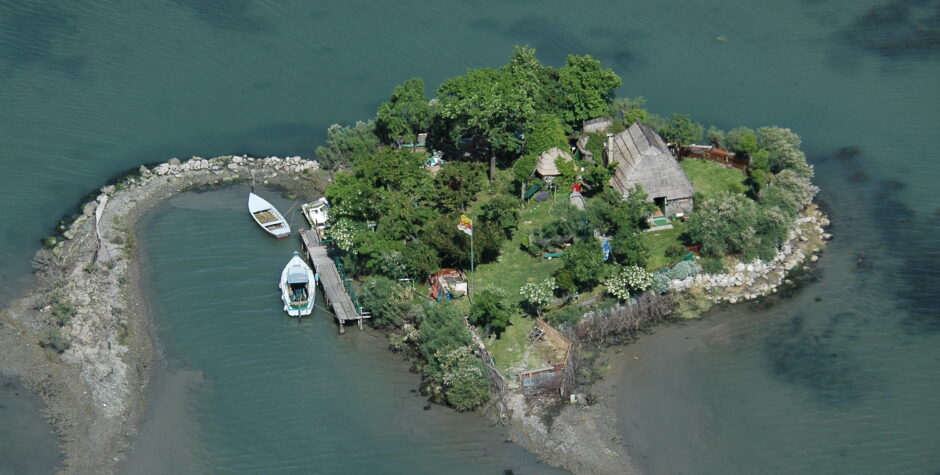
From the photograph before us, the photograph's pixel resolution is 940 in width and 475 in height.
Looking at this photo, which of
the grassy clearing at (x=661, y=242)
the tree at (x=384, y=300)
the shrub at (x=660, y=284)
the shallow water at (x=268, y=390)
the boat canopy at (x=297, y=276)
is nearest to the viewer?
the shallow water at (x=268, y=390)

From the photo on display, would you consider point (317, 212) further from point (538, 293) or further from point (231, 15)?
point (231, 15)

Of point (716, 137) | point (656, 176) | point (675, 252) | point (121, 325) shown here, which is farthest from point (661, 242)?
point (121, 325)

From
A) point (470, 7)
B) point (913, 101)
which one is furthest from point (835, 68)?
point (470, 7)

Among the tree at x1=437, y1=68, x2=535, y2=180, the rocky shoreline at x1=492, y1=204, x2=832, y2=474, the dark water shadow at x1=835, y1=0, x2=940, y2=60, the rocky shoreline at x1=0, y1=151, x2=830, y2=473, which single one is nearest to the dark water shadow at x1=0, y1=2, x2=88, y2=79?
the rocky shoreline at x1=0, y1=151, x2=830, y2=473

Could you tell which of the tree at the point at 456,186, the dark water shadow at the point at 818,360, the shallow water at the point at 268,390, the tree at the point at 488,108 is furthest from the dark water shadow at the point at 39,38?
the dark water shadow at the point at 818,360

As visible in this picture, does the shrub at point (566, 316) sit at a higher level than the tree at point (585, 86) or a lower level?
lower

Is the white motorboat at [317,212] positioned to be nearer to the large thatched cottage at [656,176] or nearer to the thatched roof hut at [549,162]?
the thatched roof hut at [549,162]
